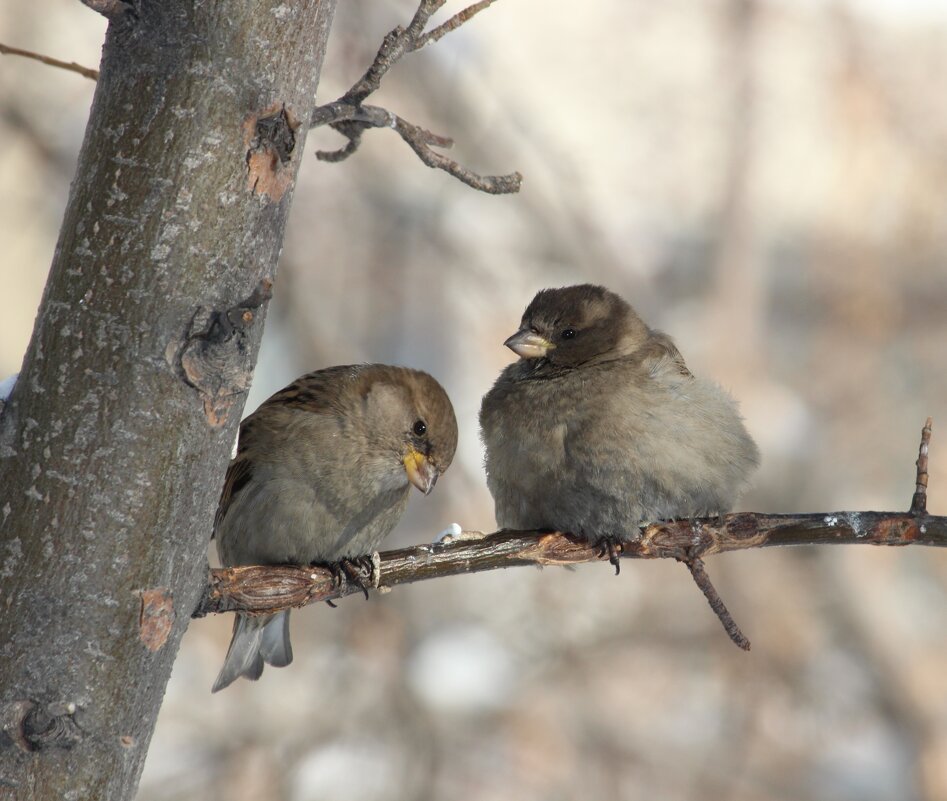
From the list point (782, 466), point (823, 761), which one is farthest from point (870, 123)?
point (823, 761)

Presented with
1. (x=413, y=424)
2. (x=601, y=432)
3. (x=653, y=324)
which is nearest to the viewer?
(x=601, y=432)

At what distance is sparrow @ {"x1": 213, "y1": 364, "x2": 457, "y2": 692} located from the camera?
10.1ft

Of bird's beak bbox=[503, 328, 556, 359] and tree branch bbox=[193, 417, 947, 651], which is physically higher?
bird's beak bbox=[503, 328, 556, 359]

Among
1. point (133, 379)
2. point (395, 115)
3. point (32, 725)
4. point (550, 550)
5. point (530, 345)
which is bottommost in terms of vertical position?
point (32, 725)

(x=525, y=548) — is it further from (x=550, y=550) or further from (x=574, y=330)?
(x=574, y=330)

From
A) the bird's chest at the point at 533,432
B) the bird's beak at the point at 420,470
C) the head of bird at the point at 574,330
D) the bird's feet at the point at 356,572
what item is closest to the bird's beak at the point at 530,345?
the head of bird at the point at 574,330

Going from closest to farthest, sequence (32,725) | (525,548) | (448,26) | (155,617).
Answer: (32,725) → (155,617) → (448,26) → (525,548)

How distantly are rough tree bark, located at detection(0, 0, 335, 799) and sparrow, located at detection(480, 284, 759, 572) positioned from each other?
5.17 feet

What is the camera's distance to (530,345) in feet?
11.2

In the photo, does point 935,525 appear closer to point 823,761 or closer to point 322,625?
point 322,625

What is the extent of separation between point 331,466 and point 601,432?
0.78 metres

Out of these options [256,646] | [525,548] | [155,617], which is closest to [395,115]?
[155,617]

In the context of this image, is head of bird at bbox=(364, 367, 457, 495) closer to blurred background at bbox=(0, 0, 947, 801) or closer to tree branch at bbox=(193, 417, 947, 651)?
tree branch at bbox=(193, 417, 947, 651)

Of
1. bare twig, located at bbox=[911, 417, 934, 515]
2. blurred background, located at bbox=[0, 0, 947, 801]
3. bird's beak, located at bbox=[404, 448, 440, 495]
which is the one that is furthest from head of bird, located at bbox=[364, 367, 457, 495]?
blurred background, located at bbox=[0, 0, 947, 801]
